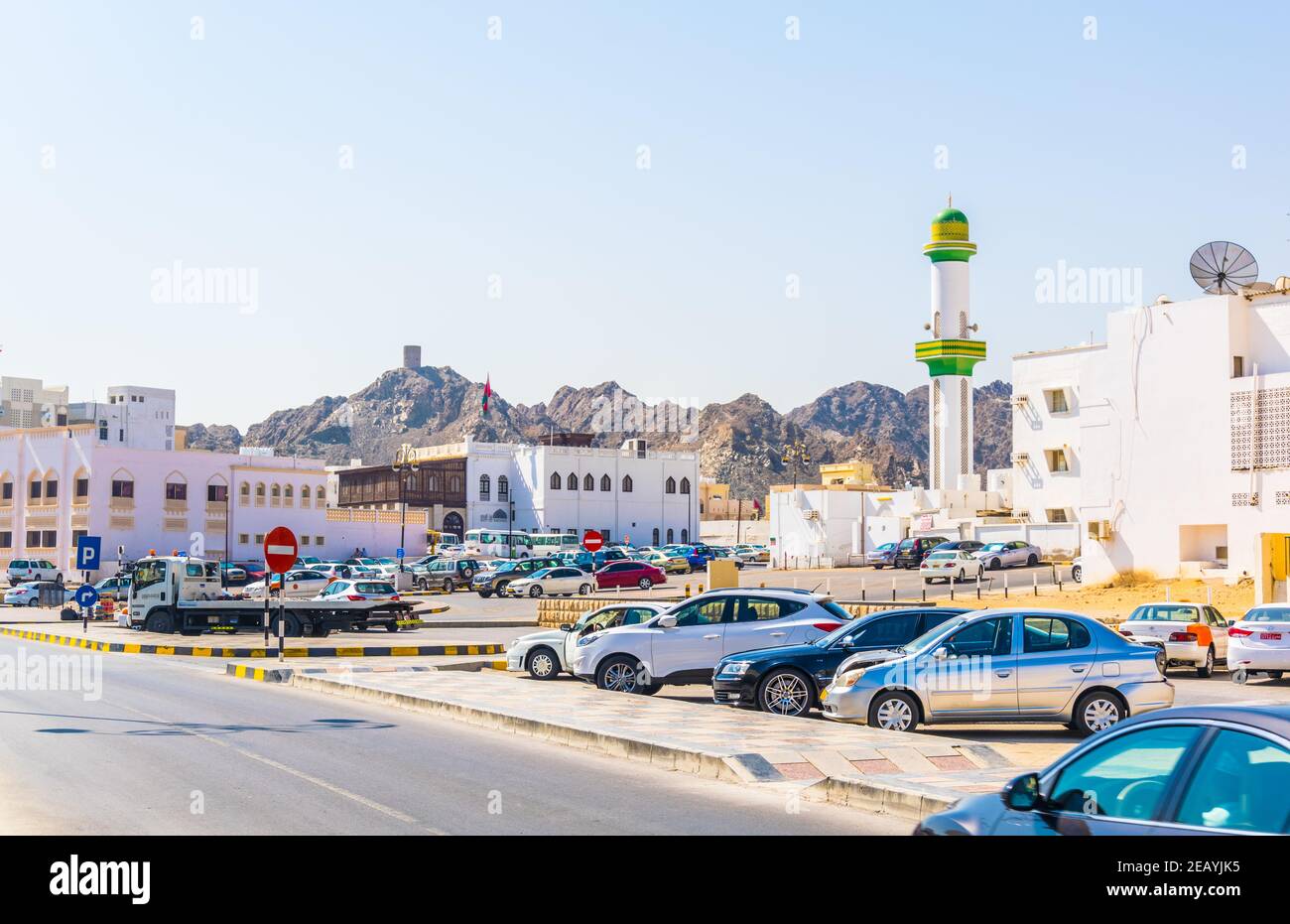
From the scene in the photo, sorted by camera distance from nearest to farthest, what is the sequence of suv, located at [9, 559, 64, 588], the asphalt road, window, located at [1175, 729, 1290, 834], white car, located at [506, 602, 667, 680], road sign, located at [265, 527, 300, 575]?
window, located at [1175, 729, 1290, 834]
the asphalt road
white car, located at [506, 602, 667, 680]
road sign, located at [265, 527, 300, 575]
suv, located at [9, 559, 64, 588]

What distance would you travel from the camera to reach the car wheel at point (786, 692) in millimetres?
17391

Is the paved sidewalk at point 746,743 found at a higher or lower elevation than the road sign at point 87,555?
lower

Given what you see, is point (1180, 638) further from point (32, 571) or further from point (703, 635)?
point (32, 571)

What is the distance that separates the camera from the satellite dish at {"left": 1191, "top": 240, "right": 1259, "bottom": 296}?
4481cm

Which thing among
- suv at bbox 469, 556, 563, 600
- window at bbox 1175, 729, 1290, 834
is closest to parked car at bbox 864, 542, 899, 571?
suv at bbox 469, 556, 563, 600

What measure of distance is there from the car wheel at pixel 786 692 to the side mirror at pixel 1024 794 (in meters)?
11.2

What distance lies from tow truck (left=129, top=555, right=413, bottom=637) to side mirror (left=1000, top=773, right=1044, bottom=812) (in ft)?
105

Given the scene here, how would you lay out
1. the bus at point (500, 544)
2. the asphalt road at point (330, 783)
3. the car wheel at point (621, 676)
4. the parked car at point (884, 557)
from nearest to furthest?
the asphalt road at point (330, 783), the car wheel at point (621, 676), the parked car at point (884, 557), the bus at point (500, 544)

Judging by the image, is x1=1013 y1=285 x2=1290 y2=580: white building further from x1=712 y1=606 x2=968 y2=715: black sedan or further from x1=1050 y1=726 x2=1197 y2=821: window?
x1=1050 y1=726 x2=1197 y2=821: window

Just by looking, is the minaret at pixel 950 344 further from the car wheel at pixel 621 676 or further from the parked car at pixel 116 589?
the car wheel at pixel 621 676

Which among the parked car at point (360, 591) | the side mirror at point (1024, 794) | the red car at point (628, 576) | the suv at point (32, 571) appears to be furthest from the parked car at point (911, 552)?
the side mirror at point (1024, 794)

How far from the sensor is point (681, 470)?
114m

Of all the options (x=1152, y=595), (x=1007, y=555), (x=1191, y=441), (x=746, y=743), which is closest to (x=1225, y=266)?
(x=1191, y=441)
